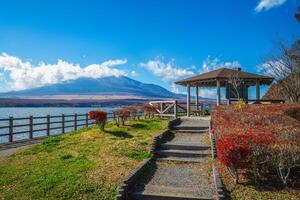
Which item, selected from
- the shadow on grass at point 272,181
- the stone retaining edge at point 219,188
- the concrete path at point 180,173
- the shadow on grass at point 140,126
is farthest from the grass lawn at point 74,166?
the shadow on grass at point 272,181

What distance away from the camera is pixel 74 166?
35.0ft

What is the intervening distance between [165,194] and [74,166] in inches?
152

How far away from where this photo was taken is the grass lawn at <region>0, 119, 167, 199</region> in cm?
869

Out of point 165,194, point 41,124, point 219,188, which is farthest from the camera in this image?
point 41,124

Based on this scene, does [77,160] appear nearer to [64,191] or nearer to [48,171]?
[48,171]

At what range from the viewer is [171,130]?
16.0 metres

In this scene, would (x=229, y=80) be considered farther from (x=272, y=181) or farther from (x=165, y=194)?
(x=165, y=194)

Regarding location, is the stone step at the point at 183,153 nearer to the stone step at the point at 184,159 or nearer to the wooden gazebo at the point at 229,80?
the stone step at the point at 184,159

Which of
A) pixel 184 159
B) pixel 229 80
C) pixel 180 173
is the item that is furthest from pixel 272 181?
pixel 229 80

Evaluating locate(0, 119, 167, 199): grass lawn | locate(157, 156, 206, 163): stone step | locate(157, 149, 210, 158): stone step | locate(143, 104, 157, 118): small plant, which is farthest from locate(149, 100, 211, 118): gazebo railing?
locate(157, 156, 206, 163): stone step

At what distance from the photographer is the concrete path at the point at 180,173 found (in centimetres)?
821

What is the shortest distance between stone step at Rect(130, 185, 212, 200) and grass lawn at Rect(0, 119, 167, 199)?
0.70 metres

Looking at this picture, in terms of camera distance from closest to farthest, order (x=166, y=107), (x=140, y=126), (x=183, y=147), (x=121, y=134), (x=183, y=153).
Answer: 1. (x=183, y=153)
2. (x=183, y=147)
3. (x=121, y=134)
4. (x=140, y=126)
5. (x=166, y=107)

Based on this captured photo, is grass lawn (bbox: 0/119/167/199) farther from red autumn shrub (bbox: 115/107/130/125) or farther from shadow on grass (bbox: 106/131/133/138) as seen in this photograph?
red autumn shrub (bbox: 115/107/130/125)
